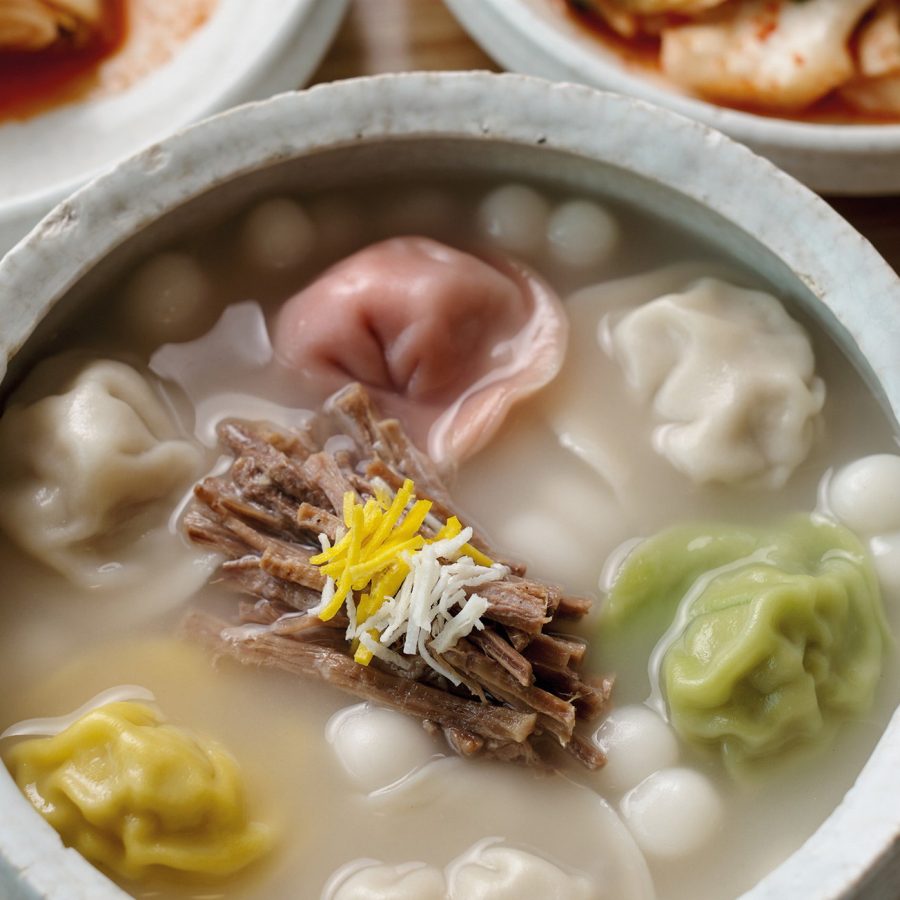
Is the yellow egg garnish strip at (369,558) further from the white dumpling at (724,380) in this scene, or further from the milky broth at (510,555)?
the white dumpling at (724,380)

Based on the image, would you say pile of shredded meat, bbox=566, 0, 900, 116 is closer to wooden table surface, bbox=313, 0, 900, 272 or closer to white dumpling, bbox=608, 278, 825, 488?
wooden table surface, bbox=313, 0, 900, 272

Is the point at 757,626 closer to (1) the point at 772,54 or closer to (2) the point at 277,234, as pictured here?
(2) the point at 277,234

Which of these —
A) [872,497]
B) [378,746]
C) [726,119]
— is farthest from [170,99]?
[872,497]

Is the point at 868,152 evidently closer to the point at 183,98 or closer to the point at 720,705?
the point at 720,705

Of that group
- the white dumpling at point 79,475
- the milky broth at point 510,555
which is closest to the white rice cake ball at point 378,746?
the milky broth at point 510,555

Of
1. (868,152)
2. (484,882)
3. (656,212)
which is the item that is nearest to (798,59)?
(868,152)

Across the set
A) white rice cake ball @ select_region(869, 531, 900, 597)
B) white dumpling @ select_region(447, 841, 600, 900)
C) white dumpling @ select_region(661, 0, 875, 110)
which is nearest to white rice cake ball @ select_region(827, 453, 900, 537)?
white rice cake ball @ select_region(869, 531, 900, 597)

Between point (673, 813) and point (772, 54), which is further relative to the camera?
point (772, 54)
